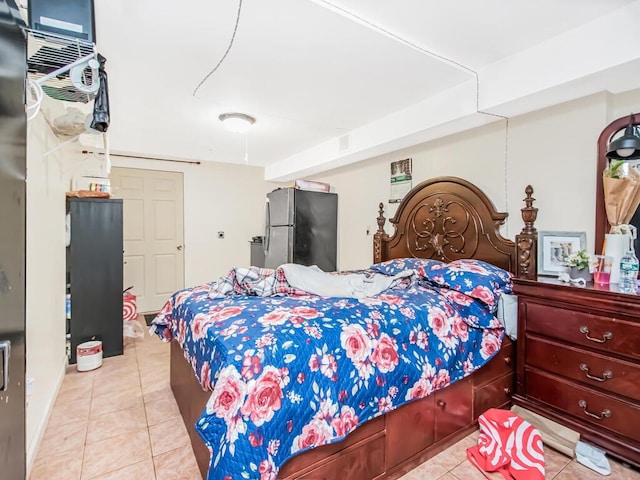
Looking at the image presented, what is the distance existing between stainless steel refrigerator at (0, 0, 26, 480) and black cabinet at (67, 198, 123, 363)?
2.41 metres

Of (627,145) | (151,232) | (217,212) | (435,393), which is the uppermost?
(627,145)

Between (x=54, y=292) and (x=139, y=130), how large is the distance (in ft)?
6.33

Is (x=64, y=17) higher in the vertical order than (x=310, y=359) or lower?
higher

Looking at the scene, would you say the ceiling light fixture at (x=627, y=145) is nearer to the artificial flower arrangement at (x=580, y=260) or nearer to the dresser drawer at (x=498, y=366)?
the artificial flower arrangement at (x=580, y=260)

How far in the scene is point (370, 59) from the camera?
2.19 m

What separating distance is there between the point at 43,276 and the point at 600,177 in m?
3.64

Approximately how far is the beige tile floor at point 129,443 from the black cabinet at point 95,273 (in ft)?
1.61

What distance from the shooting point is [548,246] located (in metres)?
2.31

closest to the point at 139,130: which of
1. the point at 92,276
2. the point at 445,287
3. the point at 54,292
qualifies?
the point at 92,276

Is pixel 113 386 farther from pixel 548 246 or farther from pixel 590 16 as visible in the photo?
pixel 590 16

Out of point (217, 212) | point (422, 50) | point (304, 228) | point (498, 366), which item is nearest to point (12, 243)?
point (422, 50)

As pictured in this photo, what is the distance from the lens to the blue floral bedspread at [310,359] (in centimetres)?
119

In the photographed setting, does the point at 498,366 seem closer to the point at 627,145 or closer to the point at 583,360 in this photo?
the point at 583,360

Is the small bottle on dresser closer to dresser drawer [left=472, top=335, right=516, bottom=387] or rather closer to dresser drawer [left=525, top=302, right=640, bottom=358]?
dresser drawer [left=525, top=302, right=640, bottom=358]
